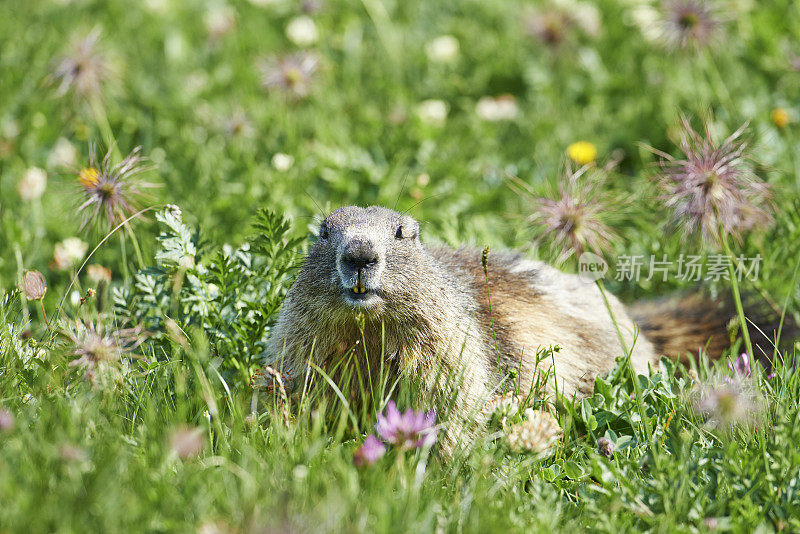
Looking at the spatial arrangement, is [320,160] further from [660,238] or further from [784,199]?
[784,199]

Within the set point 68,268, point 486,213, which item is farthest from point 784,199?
point 68,268

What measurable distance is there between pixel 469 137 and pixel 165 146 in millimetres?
2307

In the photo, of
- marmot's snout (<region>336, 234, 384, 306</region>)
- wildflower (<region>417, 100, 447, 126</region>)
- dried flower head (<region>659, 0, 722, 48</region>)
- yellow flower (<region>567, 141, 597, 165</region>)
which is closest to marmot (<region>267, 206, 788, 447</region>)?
marmot's snout (<region>336, 234, 384, 306</region>)

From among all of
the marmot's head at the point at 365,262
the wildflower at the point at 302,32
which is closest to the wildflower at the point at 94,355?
the marmot's head at the point at 365,262

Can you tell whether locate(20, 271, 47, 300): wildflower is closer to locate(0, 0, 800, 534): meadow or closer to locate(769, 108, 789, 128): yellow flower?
locate(0, 0, 800, 534): meadow

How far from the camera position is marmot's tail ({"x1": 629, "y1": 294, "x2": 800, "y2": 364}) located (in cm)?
435

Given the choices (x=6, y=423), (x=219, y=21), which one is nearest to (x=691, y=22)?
(x=219, y=21)

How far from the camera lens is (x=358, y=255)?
3.23 meters

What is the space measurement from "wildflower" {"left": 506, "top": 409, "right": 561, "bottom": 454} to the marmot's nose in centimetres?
85

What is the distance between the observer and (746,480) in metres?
2.84

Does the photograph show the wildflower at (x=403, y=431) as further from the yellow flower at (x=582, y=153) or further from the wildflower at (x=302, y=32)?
the wildflower at (x=302, y=32)

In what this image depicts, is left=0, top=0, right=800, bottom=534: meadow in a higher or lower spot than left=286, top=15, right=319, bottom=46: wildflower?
lower

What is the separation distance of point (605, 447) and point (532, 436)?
1.41 ft

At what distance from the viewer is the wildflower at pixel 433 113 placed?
615 centimetres
